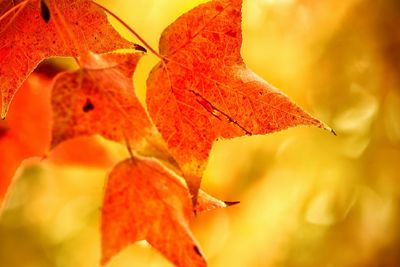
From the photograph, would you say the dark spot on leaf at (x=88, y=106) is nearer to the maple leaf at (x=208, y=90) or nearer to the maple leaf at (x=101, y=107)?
the maple leaf at (x=101, y=107)

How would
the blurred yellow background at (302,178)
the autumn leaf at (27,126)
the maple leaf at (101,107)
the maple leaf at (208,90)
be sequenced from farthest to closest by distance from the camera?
the blurred yellow background at (302,178), the autumn leaf at (27,126), the maple leaf at (208,90), the maple leaf at (101,107)

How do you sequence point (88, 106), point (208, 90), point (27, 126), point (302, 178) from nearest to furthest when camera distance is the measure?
point (88, 106)
point (208, 90)
point (27, 126)
point (302, 178)

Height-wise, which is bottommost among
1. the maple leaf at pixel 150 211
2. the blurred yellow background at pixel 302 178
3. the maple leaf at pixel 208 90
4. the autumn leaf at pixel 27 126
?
the blurred yellow background at pixel 302 178

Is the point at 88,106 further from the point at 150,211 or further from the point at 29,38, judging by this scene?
the point at 29,38

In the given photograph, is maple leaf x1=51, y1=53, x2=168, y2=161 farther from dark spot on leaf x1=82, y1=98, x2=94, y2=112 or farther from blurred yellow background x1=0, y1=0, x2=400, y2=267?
blurred yellow background x1=0, y1=0, x2=400, y2=267

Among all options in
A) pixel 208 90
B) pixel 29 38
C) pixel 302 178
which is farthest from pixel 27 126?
pixel 302 178

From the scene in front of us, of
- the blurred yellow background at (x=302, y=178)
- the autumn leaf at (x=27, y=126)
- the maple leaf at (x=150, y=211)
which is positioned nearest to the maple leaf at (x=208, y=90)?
the maple leaf at (x=150, y=211)

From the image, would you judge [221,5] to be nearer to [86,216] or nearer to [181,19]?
[181,19]
